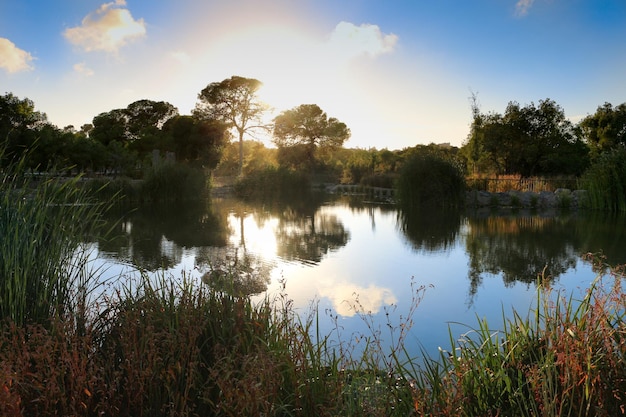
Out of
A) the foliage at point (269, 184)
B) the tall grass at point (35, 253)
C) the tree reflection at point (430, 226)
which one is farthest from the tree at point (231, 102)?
the tall grass at point (35, 253)

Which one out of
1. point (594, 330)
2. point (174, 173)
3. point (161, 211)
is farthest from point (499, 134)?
point (594, 330)

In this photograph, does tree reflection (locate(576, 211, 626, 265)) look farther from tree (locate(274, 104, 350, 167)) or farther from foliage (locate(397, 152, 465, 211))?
tree (locate(274, 104, 350, 167))

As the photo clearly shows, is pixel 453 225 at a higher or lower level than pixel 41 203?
lower

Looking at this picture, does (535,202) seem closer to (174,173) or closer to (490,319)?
(174,173)

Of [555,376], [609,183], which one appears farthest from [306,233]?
[609,183]

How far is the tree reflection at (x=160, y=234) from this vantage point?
25.9ft

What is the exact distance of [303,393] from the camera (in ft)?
7.97

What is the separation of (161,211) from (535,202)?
13584 mm

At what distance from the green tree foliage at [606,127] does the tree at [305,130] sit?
21.7m

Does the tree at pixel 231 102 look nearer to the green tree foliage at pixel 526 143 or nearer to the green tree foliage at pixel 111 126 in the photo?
the green tree foliage at pixel 111 126

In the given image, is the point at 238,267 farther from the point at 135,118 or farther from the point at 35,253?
the point at 135,118

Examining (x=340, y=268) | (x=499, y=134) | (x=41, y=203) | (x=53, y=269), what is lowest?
(x=340, y=268)

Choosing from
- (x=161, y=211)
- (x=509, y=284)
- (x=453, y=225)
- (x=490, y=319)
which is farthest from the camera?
(x=161, y=211)

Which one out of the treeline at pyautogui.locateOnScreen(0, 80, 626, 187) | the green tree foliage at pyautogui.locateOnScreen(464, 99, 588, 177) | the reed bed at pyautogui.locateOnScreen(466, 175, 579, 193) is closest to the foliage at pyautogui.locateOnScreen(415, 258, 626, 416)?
the treeline at pyautogui.locateOnScreen(0, 80, 626, 187)
